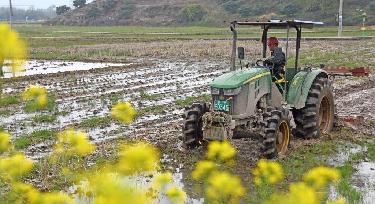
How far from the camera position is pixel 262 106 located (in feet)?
33.8

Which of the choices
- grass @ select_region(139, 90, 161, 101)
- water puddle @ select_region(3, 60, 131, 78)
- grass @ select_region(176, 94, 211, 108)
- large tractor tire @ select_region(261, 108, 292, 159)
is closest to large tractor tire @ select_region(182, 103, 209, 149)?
large tractor tire @ select_region(261, 108, 292, 159)

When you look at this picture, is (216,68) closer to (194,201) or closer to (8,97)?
(8,97)

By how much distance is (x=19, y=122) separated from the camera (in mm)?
13828

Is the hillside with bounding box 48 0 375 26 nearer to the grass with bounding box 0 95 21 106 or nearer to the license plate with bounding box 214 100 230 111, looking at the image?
the grass with bounding box 0 95 21 106

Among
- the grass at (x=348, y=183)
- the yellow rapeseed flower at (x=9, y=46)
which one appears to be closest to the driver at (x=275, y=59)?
the grass at (x=348, y=183)

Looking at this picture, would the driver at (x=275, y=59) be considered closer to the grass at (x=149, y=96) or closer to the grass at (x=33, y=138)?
the grass at (x=33, y=138)

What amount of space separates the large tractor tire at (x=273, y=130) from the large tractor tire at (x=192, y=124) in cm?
121

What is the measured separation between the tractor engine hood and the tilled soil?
134 centimetres

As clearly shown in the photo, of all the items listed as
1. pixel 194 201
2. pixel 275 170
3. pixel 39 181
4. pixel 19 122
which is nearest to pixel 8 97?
pixel 19 122

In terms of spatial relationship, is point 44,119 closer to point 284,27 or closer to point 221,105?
point 221,105

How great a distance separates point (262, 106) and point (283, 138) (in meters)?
0.68

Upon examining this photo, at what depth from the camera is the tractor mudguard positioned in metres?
10.8

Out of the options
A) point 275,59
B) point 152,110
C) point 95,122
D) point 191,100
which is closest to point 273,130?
point 275,59

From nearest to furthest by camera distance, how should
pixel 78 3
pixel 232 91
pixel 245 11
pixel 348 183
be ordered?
1. pixel 348 183
2. pixel 232 91
3. pixel 245 11
4. pixel 78 3
